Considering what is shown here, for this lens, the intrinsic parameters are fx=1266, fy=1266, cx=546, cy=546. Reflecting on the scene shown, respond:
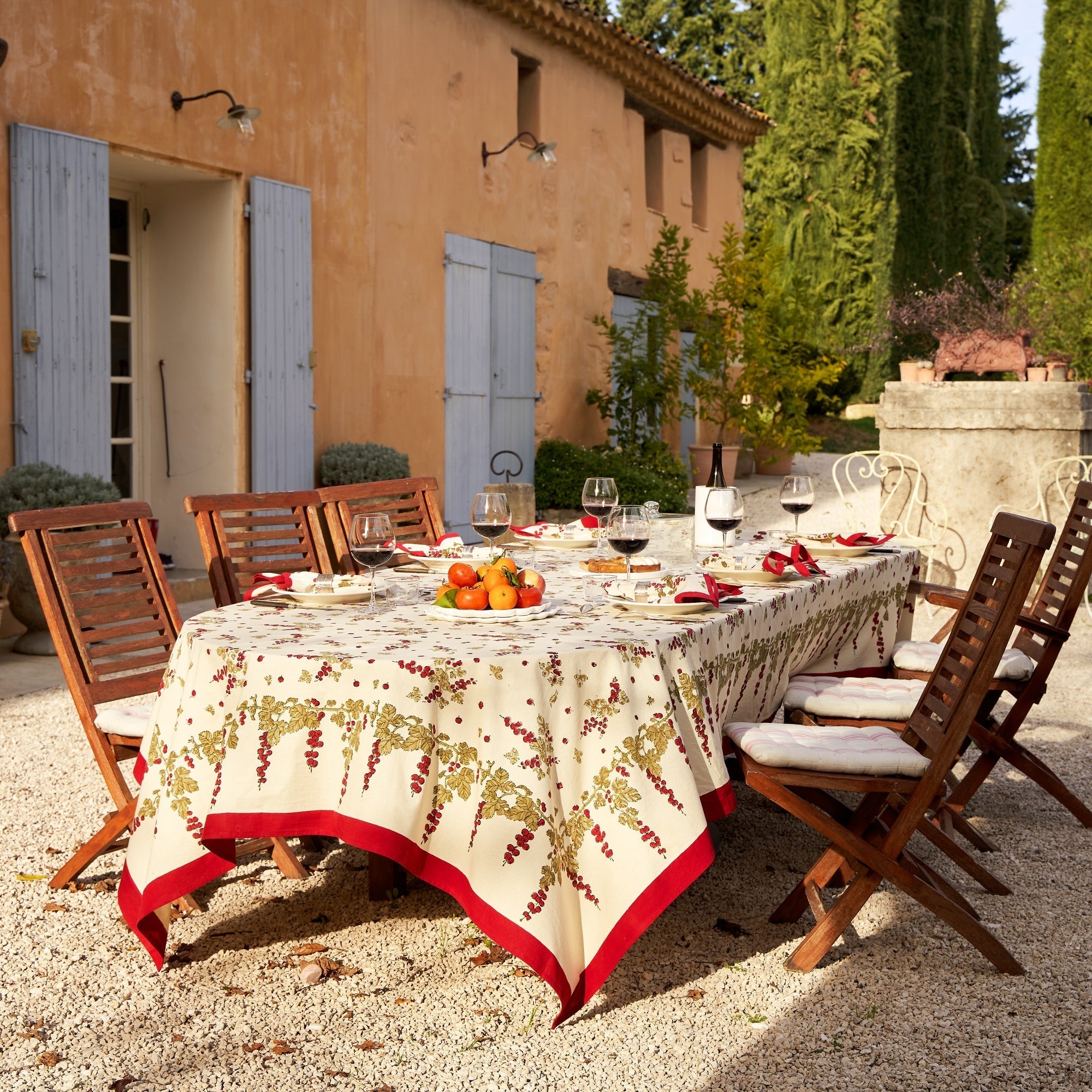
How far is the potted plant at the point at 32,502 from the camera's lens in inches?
228

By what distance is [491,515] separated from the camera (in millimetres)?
3248

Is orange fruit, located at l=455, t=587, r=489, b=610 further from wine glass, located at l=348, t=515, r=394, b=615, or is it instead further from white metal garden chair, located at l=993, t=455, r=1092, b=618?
white metal garden chair, located at l=993, t=455, r=1092, b=618

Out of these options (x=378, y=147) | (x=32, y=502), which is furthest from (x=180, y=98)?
(x=32, y=502)

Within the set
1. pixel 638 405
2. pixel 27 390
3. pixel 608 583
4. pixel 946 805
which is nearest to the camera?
pixel 608 583

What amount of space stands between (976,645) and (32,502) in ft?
14.6

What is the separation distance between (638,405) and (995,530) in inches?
344

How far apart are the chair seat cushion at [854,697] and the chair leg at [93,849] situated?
1.72 metres

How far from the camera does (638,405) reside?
38.1 ft

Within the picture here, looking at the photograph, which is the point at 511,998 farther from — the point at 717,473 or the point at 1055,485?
the point at 1055,485

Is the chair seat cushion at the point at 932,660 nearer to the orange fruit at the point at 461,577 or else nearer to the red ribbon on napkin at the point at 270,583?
the orange fruit at the point at 461,577

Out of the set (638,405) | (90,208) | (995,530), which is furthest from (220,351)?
(995,530)

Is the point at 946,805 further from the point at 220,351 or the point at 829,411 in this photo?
the point at 829,411

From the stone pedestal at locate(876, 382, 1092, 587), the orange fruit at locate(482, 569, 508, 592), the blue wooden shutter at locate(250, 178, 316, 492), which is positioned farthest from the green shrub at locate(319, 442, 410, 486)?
the orange fruit at locate(482, 569, 508, 592)

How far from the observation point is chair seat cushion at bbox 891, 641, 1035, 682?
367 cm
